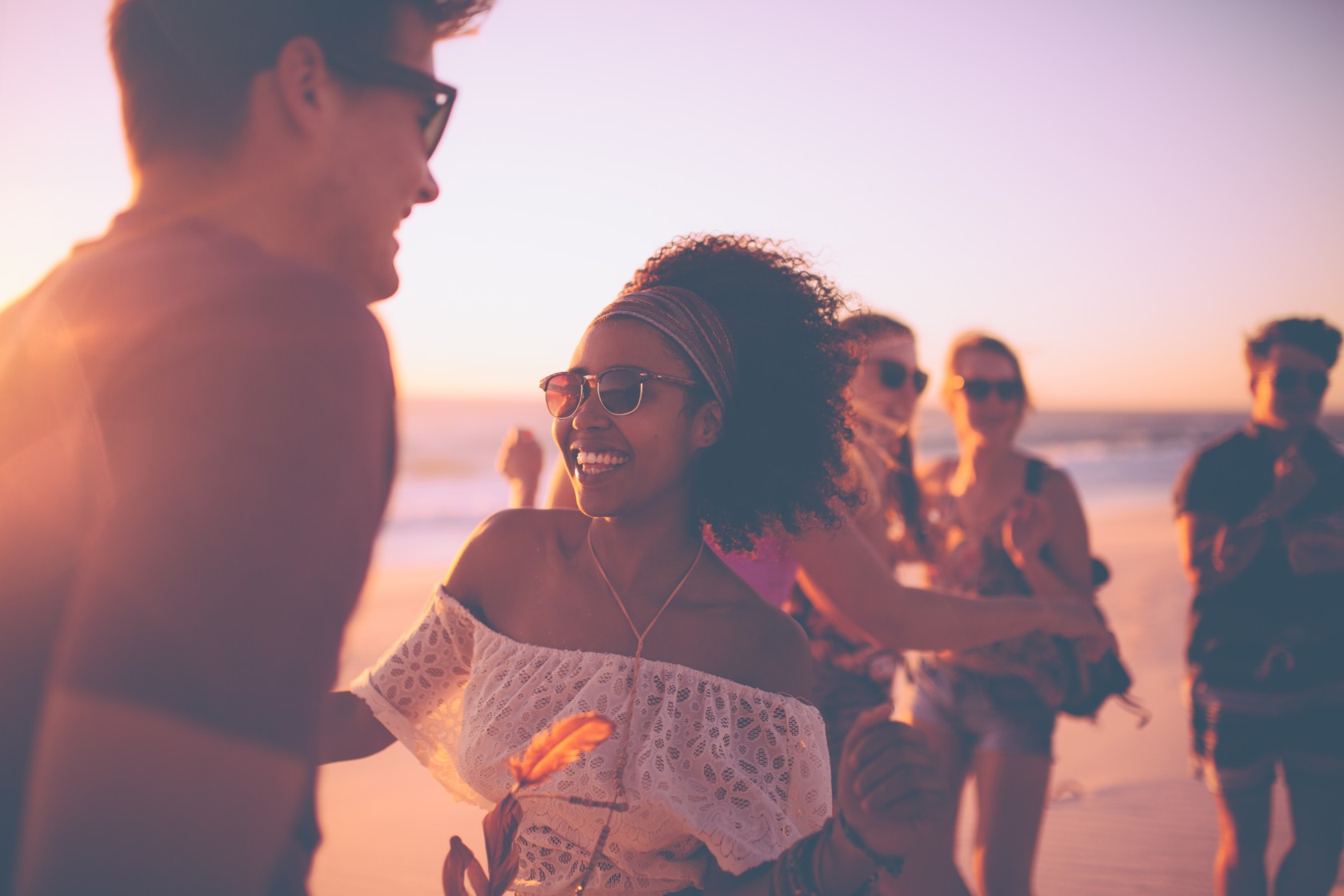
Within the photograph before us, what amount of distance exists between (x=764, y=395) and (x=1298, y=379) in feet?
12.4

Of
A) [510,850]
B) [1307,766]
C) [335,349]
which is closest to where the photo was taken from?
[335,349]

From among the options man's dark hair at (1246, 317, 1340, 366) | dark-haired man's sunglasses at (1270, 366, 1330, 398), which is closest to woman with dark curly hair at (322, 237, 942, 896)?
dark-haired man's sunglasses at (1270, 366, 1330, 398)

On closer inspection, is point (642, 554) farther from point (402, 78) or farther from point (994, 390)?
point (994, 390)

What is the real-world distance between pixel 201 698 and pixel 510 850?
919 millimetres

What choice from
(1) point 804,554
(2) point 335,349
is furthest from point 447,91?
(1) point 804,554

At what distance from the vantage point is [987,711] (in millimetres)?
4363

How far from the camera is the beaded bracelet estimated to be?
1.38 metres

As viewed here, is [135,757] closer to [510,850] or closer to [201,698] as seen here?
[201,698]

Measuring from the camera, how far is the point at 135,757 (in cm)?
88

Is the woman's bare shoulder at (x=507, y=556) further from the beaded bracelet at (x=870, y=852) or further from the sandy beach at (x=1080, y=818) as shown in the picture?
the sandy beach at (x=1080, y=818)

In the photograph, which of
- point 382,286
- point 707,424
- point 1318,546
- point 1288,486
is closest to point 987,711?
point 1318,546

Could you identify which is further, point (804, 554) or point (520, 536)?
point (804, 554)

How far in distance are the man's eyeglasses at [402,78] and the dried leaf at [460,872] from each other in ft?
3.93

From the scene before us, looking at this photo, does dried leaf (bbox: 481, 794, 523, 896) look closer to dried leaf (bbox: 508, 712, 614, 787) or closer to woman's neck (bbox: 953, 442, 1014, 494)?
dried leaf (bbox: 508, 712, 614, 787)
